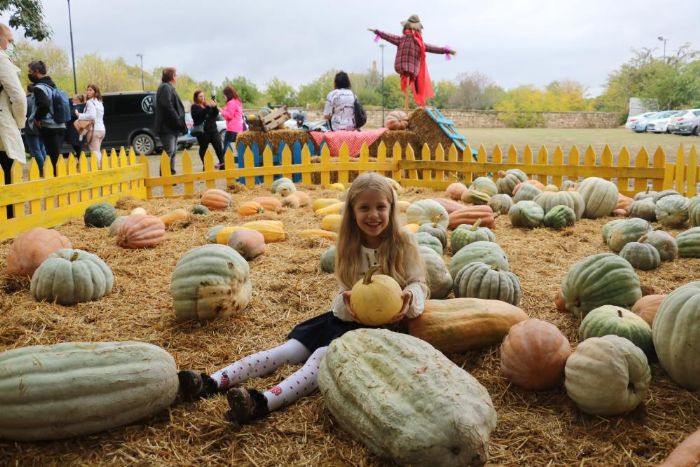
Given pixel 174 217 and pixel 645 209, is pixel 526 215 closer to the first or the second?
pixel 645 209

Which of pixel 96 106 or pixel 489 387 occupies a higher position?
pixel 96 106

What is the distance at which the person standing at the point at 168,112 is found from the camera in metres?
10.6

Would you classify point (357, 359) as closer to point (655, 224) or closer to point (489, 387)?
A: point (489, 387)

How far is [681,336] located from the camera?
2.63 metres

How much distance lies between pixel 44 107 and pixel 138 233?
5494 millimetres

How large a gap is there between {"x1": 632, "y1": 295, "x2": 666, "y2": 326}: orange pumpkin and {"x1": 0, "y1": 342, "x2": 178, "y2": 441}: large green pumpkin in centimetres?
248

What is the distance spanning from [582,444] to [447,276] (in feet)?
5.22

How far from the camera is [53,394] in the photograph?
7.47ft

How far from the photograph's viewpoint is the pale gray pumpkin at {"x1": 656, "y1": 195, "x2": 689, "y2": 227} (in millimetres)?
5887

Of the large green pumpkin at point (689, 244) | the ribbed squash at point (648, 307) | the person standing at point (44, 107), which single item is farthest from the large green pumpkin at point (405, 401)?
the person standing at point (44, 107)

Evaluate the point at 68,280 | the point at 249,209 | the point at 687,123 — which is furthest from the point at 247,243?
the point at 687,123

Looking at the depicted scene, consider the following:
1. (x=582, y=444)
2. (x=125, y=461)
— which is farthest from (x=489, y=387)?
(x=125, y=461)

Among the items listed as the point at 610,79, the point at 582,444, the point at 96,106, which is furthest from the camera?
the point at 610,79

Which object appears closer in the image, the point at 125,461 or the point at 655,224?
the point at 125,461
